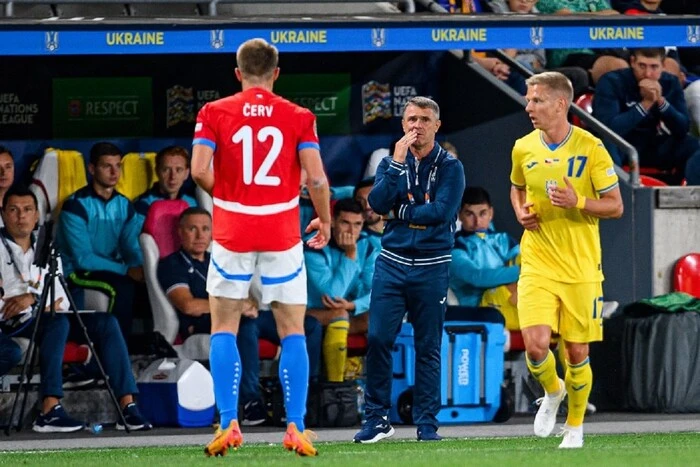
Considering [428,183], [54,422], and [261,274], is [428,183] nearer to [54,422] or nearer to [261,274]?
[261,274]

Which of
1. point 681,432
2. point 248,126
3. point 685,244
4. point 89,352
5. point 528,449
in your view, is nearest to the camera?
point 248,126

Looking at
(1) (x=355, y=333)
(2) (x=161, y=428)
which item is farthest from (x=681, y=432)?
(2) (x=161, y=428)

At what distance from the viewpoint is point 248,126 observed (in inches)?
342

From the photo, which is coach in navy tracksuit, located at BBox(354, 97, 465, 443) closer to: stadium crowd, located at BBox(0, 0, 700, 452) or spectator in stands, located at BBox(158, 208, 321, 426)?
stadium crowd, located at BBox(0, 0, 700, 452)

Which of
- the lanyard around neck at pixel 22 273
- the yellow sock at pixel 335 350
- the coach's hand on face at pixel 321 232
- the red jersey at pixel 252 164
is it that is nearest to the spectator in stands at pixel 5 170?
the lanyard around neck at pixel 22 273

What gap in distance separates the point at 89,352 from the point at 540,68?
5730 mm

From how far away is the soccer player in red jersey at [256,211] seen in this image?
342 inches

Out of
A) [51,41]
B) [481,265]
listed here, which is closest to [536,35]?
[481,265]

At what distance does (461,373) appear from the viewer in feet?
41.9

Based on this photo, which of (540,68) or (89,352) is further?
(540,68)

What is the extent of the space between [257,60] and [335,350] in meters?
4.57

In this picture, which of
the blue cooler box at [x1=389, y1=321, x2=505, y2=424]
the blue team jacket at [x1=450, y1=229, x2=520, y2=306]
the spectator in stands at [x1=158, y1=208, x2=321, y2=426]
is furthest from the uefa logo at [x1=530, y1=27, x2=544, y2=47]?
the spectator in stands at [x1=158, y1=208, x2=321, y2=426]

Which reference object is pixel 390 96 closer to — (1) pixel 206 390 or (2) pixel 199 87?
(2) pixel 199 87

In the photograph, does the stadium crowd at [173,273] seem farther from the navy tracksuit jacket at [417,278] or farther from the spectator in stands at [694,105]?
the spectator in stands at [694,105]
